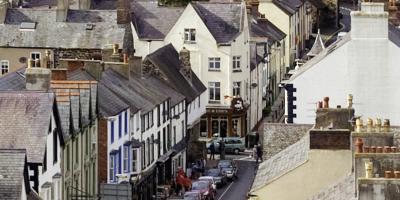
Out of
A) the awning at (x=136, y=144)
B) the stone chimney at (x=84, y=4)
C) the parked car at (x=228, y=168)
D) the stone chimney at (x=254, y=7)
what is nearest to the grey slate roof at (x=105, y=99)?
the awning at (x=136, y=144)

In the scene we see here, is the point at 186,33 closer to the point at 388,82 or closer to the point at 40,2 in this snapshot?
the point at 40,2

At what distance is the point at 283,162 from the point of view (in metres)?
43.8

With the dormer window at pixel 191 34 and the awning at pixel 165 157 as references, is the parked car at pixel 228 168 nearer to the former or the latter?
the awning at pixel 165 157

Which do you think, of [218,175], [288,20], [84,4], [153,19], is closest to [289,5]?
[288,20]

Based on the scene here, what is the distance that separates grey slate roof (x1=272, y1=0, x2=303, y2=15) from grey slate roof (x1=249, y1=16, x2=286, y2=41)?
3580mm

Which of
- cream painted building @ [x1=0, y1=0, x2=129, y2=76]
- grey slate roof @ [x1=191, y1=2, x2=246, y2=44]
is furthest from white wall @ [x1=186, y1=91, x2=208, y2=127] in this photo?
cream painted building @ [x1=0, y1=0, x2=129, y2=76]

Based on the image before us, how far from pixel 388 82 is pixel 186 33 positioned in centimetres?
5079

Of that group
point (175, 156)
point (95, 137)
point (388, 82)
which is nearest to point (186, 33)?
point (175, 156)

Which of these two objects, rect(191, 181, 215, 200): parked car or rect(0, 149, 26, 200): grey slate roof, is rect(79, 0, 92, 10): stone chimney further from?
rect(0, 149, 26, 200): grey slate roof

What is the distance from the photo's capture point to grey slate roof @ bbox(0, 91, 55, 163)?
172 ft

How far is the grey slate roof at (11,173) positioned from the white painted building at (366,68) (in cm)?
1356

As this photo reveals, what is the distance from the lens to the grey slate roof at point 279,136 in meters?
49.2

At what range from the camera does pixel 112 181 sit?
2746 inches

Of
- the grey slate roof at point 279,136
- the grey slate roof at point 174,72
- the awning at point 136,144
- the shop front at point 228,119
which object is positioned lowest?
the awning at point 136,144
